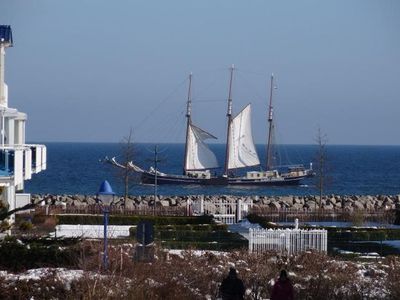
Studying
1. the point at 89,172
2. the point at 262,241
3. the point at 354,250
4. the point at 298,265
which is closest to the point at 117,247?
the point at 298,265

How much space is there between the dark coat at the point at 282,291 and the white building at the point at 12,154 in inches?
414

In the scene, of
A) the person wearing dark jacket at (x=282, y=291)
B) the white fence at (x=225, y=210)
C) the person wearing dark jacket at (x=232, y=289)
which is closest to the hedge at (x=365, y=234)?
the white fence at (x=225, y=210)

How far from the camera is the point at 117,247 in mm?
24188

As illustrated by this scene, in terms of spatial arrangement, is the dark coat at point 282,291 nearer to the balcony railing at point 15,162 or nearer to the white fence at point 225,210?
the balcony railing at point 15,162

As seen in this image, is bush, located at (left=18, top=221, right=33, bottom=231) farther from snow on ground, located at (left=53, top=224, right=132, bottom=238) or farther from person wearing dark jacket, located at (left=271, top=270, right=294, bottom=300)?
person wearing dark jacket, located at (left=271, top=270, right=294, bottom=300)

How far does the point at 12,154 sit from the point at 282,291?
527 inches

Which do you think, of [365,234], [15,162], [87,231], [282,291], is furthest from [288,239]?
[282,291]

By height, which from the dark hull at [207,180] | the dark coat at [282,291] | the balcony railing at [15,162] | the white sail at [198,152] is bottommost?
the dark hull at [207,180]

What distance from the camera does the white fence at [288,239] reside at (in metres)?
30.3

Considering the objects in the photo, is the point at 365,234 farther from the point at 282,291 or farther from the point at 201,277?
the point at 282,291

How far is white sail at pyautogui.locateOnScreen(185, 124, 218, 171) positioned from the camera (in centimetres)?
9731

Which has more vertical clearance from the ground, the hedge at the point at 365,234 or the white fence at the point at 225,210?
the hedge at the point at 365,234

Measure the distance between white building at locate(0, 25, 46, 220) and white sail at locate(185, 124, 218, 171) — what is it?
60595 millimetres

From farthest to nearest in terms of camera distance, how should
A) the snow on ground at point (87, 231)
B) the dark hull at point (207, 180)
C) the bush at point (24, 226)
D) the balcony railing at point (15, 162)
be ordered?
1. the dark hull at point (207, 180)
2. the snow on ground at point (87, 231)
3. the balcony railing at point (15, 162)
4. the bush at point (24, 226)
